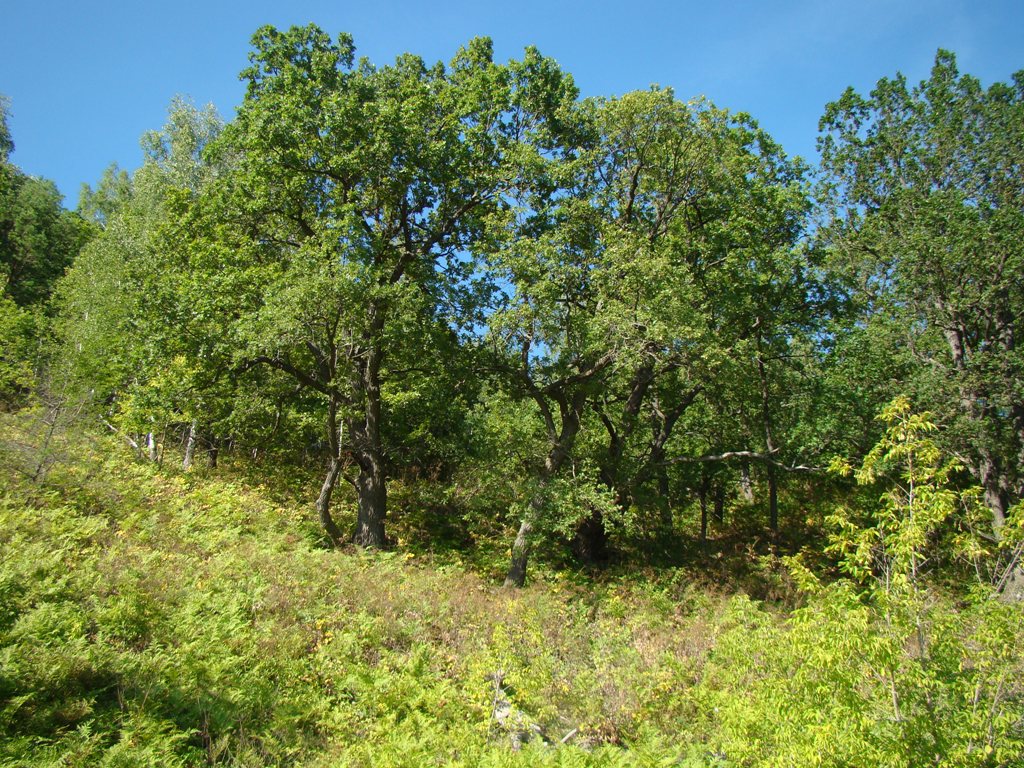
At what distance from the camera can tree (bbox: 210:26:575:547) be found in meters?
13.5

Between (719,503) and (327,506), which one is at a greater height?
(719,503)

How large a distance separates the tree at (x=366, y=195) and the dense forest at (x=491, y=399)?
10cm

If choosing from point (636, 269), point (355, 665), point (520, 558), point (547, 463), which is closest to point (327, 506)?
point (520, 558)

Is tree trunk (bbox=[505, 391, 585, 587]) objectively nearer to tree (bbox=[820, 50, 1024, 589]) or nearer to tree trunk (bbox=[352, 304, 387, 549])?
tree trunk (bbox=[352, 304, 387, 549])

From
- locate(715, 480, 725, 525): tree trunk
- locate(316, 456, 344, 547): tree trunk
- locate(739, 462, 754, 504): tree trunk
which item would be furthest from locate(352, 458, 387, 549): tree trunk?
locate(739, 462, 754, 504): tree trunk

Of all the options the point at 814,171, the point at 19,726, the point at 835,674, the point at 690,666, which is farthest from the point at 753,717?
the point at 814,171

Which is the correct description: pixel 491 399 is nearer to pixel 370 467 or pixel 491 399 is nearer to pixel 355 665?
pixel 370 467

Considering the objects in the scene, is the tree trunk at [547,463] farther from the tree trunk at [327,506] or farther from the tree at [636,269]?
the tree trunk at [327,506]

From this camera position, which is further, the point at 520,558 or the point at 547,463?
the point at 547,463

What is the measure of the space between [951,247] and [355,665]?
17.3 meters

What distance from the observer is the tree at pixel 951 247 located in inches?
582

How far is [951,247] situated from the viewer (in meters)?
15.2

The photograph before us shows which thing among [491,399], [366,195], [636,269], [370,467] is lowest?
[370,467]

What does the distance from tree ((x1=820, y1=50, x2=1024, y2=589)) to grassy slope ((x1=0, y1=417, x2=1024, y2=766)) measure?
8805 millimetres
